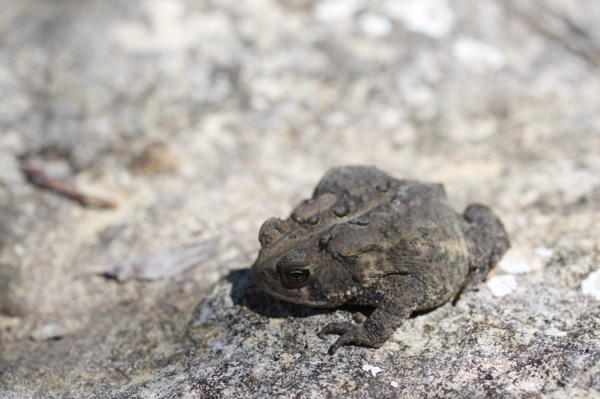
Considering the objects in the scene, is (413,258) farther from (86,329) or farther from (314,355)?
(86,329)

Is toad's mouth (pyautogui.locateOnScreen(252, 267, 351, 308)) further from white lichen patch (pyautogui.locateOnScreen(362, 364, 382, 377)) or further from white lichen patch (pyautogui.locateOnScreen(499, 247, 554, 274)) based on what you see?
white lichen patch (pyautogui.locateOnScreen(499, 247, 554, 274))

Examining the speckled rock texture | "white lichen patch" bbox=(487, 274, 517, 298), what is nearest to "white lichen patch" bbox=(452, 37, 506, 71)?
the speckled rock texture

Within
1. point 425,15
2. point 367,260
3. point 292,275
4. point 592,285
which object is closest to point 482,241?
point 592,285

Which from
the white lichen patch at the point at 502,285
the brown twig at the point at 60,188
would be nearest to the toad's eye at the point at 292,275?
the white lichen patch at the point at 502,285

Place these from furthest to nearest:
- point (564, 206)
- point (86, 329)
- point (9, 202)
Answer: point (9, 202)
point (564, 206)
point (86, 329)

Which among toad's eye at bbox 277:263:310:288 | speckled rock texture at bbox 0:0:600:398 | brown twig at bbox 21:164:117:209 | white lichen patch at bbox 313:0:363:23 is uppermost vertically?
white lichen patch at bbox 313:0:363:23

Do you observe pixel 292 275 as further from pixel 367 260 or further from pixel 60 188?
pixel 60 188

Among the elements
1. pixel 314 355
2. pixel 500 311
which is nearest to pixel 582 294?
pixel 500 311
